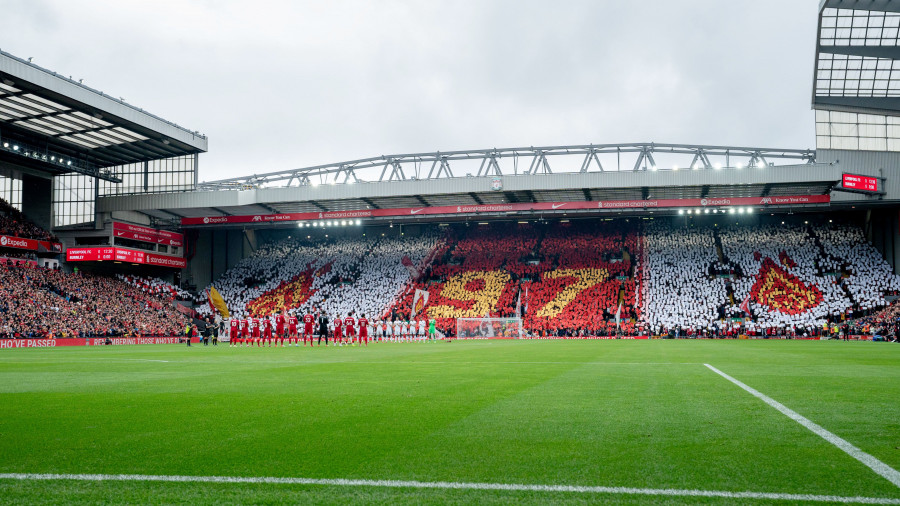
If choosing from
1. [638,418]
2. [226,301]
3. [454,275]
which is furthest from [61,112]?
[638,418]

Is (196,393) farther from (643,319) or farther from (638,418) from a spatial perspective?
(643,319)

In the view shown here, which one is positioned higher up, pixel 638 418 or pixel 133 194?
pixel 133 194

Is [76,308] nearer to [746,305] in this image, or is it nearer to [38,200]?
[38,200]

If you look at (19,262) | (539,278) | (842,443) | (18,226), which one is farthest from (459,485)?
(18,226)

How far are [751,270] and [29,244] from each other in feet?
181

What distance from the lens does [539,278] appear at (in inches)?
2292

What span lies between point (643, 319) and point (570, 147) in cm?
1418

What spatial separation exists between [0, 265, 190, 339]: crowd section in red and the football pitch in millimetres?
33443

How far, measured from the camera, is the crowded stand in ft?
159

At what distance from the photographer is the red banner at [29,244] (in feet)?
155

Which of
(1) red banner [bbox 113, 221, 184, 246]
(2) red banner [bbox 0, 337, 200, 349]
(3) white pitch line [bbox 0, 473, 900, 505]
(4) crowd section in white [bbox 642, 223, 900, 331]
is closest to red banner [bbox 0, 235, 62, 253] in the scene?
(1) red banner [bbox 113, 221, 184, 246]

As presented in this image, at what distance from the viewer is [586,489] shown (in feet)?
14.0

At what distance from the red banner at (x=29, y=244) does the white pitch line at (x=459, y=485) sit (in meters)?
50.5

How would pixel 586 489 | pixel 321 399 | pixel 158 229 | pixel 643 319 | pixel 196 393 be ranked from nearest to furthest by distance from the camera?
pixel 586 489
pixel 321 399
pixel 196 393
pixel 643 319
pixel 158 229
